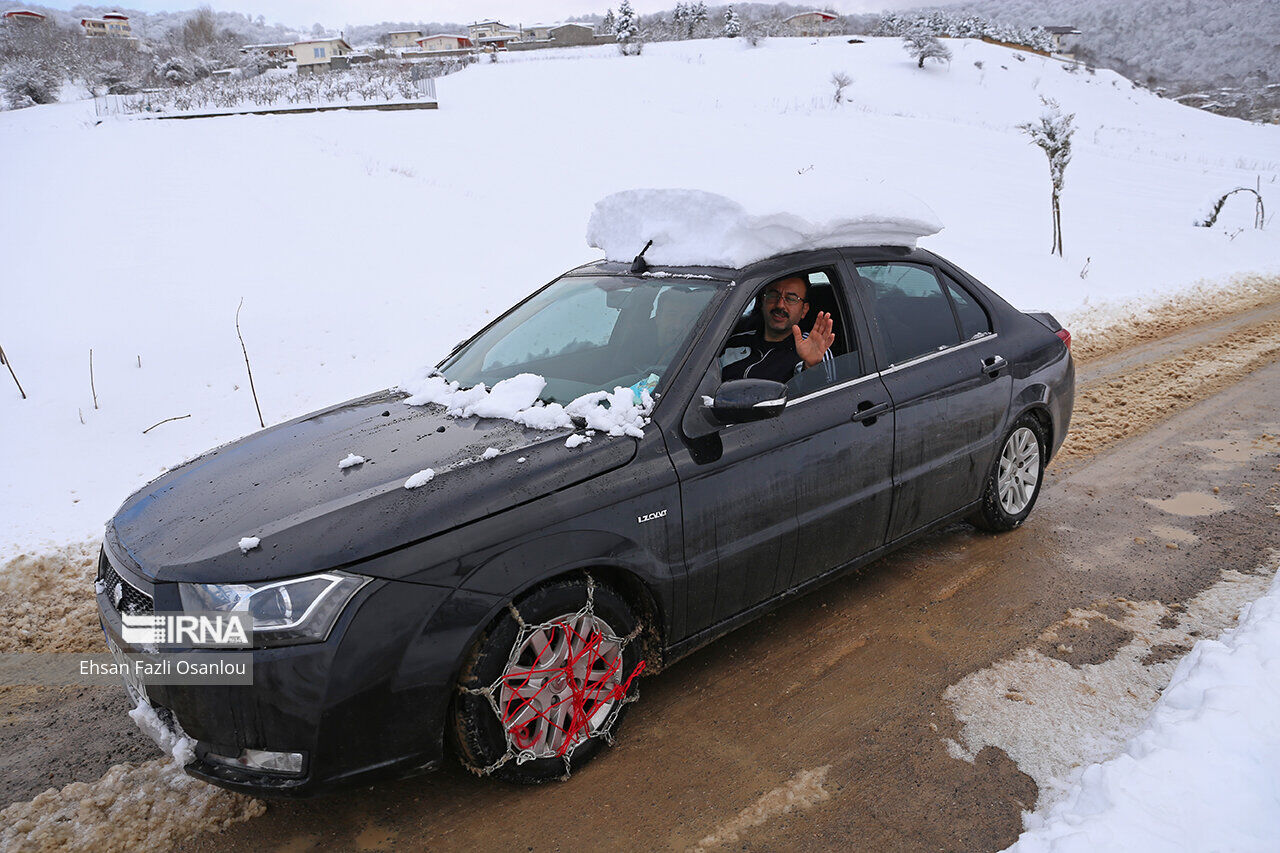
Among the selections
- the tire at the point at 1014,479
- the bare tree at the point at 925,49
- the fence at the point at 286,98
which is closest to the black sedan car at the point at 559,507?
the tire at the point at 1014,479

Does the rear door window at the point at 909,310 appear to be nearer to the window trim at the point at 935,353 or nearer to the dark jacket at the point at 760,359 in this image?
the window trim at the point at 935,353

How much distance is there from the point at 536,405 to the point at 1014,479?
2.93 meters

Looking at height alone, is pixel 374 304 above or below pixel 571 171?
below

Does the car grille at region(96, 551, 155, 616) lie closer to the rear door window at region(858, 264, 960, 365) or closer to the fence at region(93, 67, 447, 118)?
the rear door window at region(858, 264, 960, 365)

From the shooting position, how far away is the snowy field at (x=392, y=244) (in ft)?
18.7

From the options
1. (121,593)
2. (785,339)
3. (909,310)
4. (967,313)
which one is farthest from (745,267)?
(121,593)

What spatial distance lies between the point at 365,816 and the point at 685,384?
72.6 inches

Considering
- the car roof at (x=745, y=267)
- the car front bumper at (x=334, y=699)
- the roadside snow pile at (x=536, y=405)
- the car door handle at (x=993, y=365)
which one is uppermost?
the car roof at (x=745, y=267)

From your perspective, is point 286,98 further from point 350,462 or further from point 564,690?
point 564,690

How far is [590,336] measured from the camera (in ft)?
12.0

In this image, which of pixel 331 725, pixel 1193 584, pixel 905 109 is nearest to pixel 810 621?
pixel 1193 584

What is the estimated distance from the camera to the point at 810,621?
3865 millimetres

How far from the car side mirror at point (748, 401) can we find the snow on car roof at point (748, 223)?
0.67 meters

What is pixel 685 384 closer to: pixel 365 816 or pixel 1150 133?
pixel 365 816
